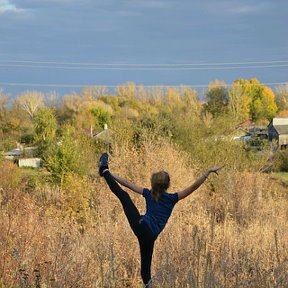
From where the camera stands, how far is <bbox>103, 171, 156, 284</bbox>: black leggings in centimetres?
570

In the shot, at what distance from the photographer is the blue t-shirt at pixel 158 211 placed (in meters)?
5.70

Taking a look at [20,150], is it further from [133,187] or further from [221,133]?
[133,187]

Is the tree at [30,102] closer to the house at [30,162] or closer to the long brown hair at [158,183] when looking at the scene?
the house at [30,162]

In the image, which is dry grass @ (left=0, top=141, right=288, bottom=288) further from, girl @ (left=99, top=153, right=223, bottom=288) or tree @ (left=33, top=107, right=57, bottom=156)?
tree @ (left=33, top=107, right=57, bottom=156)

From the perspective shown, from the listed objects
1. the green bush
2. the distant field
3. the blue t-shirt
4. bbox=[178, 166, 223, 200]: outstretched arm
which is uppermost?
the green bush

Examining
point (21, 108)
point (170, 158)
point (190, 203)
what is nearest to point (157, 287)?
point (190, 203)

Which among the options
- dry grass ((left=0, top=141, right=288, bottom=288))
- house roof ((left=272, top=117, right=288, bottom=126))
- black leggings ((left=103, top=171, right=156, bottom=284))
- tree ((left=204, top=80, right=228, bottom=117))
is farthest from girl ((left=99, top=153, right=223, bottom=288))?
tree ((left=204, top=80, right=228, bottom=117))

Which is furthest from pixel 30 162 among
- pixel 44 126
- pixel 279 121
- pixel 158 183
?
pixel 158 183

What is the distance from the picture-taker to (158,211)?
5.75 m

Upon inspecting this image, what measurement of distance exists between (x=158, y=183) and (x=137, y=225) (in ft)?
1.45

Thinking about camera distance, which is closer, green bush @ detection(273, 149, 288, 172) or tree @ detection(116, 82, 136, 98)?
green bush @ detection(273, 149, 288, 172)

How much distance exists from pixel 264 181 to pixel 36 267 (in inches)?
727

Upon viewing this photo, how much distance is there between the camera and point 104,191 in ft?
60.8

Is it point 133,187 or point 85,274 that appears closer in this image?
point 133,187
